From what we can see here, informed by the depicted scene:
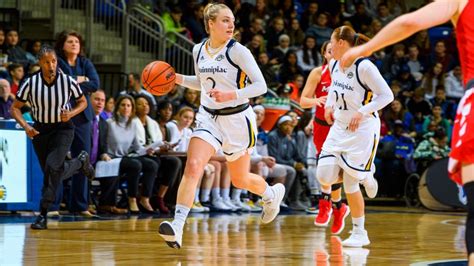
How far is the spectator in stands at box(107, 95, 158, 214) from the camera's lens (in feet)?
40.4

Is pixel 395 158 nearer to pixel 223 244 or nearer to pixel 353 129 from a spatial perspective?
pixel 353 129

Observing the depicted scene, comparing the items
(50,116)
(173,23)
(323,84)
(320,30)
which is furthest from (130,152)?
(320,30)

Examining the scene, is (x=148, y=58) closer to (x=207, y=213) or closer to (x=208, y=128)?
(x=207, y=213)

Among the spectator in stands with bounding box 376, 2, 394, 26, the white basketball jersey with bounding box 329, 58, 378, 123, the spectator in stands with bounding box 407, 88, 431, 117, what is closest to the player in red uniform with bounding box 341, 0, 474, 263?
the white basketball jersey with bounding box 329, 58, 378, 123

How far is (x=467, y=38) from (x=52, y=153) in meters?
6.10

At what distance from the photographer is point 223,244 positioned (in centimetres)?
813

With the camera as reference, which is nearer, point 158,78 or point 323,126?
point 158,78

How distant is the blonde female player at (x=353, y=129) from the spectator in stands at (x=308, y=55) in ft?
32.9

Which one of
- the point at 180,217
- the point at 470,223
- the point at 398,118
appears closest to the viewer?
the point at 470,223

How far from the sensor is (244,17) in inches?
773

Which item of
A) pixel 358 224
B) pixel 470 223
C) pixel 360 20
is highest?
pixel 360 20

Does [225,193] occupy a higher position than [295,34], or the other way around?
[295,34]

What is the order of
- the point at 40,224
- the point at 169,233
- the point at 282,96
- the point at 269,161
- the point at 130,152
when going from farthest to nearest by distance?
the point at 282,96 → the point at 269,161 → the point at 130,152 → the point at 40,224 → the point at 169,233

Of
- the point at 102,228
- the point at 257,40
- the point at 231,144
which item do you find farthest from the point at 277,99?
the point at 231,144
